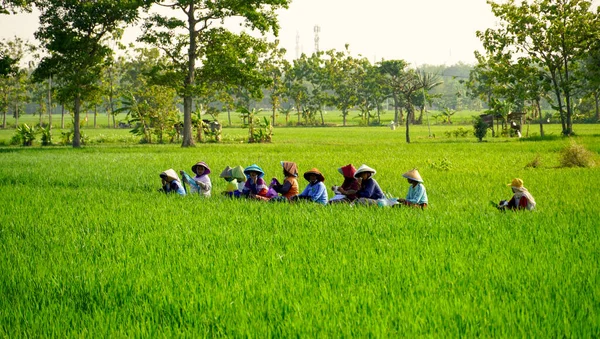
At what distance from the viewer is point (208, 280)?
5387 mm

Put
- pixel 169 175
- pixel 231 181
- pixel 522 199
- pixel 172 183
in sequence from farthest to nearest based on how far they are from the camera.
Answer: pixel 172 183 → pixel 231 181 → pixel 169 175 → pixel 522 199

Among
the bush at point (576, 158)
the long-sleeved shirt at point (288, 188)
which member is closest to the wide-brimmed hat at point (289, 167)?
the long-sleeved shirt at point (288, 188)

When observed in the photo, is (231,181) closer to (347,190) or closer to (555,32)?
(347,190)

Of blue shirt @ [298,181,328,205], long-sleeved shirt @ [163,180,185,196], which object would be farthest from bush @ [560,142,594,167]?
long-sleeved shirt @ [163,180,185,196]

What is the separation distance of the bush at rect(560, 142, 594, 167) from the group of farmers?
28.1ft

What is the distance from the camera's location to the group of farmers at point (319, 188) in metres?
8.92

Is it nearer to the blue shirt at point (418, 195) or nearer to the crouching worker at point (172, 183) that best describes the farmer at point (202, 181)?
the crouching worker at point (172, 183)

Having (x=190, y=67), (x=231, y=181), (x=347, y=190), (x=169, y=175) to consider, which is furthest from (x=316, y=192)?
(x=190, y=67)

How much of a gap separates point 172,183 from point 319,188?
3.18 meters

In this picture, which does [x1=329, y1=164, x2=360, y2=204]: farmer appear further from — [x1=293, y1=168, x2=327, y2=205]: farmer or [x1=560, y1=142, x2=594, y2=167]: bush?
[x1=560, y1=142, x2=594, y2=167]: bush

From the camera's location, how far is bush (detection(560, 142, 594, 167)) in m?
16.4

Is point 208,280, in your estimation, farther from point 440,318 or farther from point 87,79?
point 87,79

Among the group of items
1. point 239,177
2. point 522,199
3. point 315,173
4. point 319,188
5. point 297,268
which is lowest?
point 297,268

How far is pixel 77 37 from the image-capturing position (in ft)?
99.6
